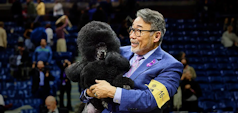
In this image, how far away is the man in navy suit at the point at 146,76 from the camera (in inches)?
68.7

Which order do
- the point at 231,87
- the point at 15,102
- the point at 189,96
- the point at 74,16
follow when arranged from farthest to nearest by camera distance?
the point at 74,16
the point at 231,87
the point at 15,102
the point at 189,96

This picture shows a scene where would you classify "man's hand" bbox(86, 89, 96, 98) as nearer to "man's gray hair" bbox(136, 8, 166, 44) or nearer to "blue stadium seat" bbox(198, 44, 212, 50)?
"man's gray hair" bbox(136, 8, 166, 44)

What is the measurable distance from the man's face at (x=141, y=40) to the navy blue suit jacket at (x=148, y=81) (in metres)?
0.07

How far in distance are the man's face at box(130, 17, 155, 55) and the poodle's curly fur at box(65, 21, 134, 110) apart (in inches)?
5.0

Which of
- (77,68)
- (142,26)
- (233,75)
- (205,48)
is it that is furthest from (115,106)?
(205,48)

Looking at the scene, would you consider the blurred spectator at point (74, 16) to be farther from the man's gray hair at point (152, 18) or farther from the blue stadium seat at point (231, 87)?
the man's gray hair at point (152, 18)

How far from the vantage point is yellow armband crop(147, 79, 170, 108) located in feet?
5.84

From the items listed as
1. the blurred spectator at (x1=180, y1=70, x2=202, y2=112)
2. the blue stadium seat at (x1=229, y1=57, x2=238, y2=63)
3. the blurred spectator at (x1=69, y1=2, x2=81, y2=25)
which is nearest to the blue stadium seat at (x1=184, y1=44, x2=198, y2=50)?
the blue stadium seat at (x1=229, y1=57, x2=238, y2=63)

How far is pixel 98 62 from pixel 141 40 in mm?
347

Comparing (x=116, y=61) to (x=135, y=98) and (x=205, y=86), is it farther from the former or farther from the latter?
(x=205, y=86)

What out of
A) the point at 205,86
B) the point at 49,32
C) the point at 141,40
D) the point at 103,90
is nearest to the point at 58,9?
the point at 49,32

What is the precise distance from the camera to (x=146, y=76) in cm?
189

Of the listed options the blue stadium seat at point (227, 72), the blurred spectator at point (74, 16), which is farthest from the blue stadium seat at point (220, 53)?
the blurred spectator at point (74, 16)

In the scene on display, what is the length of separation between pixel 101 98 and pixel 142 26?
1.84 ft
